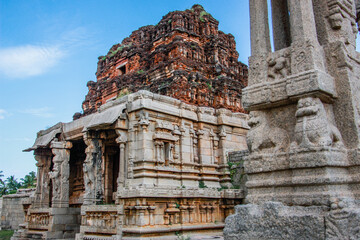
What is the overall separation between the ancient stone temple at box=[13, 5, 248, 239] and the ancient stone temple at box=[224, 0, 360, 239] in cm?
601

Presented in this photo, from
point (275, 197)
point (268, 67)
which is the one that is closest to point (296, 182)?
point (275, 197)

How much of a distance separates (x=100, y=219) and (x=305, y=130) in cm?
871

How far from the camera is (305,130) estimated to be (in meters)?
4.83

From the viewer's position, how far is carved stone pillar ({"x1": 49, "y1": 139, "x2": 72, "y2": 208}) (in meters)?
14.5

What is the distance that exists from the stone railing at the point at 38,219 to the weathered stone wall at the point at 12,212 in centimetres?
821

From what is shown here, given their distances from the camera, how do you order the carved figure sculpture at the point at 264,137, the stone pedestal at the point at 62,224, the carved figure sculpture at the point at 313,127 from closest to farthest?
1. the carved figure sculpture at the point at 313,127
2. the carved figure sculpture at the point at 264,137
3. the stone pedestal at the point at 62,224

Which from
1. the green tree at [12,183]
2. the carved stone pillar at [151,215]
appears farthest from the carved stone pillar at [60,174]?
the green tree at [12,183]

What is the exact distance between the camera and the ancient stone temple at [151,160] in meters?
11.3

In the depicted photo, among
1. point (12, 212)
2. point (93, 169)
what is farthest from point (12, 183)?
point (93, 169)

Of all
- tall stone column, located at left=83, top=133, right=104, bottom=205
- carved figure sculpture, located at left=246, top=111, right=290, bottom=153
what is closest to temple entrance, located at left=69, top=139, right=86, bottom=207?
tall stone column, located at left=83, top=133, right=104, bottom=205

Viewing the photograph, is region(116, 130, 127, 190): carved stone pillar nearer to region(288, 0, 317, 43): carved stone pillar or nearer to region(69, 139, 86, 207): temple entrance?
region(69, 139, 86, 207): temple entrance

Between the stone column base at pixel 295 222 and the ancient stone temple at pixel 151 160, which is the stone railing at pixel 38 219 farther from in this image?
the stone column base at pixel 295 222

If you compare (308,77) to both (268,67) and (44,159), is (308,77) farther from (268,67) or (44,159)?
(44,159)

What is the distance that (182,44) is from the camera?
1959cm
